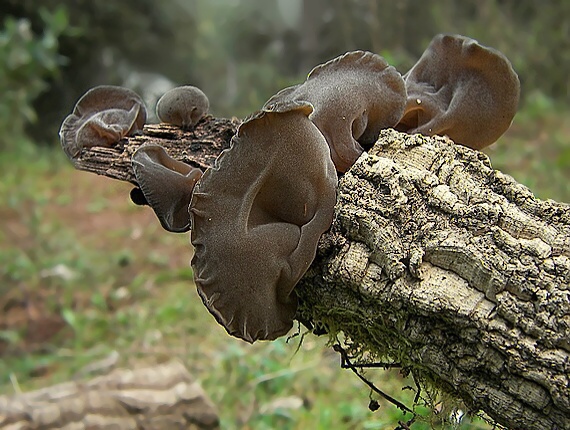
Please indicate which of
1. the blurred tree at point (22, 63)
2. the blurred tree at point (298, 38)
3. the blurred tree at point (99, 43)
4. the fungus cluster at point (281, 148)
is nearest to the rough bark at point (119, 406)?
the fungus cluster at point (281, 148)

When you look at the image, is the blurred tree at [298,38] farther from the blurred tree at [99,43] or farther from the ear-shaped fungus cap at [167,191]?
the ear-shaped fungus cap at [167,191]

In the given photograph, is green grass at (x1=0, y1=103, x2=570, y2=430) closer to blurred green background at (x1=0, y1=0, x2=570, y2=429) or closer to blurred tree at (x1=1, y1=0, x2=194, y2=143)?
blurred green background at (x1=0, y1=0, x2=570, y2=429)

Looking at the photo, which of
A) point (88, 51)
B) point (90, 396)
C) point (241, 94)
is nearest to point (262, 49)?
point (241, 94)

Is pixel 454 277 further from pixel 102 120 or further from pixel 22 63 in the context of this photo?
pixel 22 63

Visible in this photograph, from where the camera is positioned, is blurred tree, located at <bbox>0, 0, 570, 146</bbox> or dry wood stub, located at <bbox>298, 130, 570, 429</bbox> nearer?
dry wood stub, located at <bbox>298, 130, 570, 429</bbox>

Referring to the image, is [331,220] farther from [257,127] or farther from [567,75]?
[567,75]

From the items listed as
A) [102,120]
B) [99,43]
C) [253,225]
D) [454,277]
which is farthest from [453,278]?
[99,43]

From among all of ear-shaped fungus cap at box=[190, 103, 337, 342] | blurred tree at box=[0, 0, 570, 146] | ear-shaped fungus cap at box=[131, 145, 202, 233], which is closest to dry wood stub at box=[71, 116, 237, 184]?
ear-shaped fungus cap at box=[131, 145, 202, 233]
